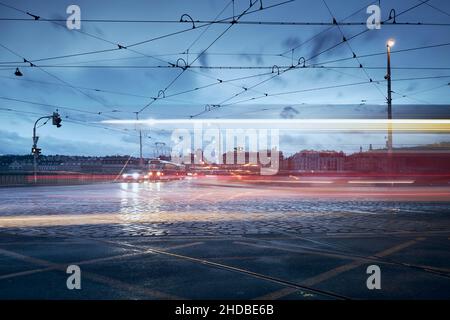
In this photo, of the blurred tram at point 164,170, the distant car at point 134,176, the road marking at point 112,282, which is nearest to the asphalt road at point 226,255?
the road marking at point 112,282

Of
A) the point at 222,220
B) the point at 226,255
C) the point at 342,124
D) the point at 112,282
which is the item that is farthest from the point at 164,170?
the point at 112,282

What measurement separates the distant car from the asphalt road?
119ft

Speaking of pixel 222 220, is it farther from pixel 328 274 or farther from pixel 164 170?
pixel 164 170

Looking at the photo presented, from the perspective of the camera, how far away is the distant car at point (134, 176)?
4947 cm

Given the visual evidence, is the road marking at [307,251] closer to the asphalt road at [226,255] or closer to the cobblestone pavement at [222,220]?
the asphalt road at [226,255]

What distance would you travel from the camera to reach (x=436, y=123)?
71.0 ft

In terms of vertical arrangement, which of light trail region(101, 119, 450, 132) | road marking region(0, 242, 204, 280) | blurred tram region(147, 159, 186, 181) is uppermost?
light trail region(101, 119, 450, 132)

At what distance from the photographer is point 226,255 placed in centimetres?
741

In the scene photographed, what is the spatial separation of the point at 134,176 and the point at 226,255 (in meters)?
43.8

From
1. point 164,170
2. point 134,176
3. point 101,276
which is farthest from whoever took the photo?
point 164,170

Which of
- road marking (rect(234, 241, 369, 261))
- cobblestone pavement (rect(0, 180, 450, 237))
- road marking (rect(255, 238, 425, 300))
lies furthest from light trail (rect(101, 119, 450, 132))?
road marking (rect(255, 238, 425, 300))

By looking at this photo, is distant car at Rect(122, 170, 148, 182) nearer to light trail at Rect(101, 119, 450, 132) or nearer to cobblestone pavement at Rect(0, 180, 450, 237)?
light trail at Rect(101, 119, 450, 132)

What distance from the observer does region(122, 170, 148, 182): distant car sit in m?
49.5
